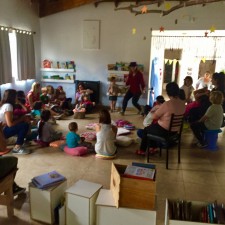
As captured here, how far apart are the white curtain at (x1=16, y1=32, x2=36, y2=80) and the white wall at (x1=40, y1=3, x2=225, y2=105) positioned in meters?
0.72

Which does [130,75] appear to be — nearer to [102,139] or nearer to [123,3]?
[123,3]

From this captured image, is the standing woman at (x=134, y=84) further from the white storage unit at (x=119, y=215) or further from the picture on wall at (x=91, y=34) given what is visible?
the white storage unit at (x=119, y=215)

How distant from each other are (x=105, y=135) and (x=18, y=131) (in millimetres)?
1356

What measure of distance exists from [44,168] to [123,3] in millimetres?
5252

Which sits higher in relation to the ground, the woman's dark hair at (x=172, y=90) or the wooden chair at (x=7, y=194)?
the woman's dark hair at (x=172, y=90)

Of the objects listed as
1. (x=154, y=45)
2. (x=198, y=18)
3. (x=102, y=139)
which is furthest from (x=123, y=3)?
(x=102, y=139)

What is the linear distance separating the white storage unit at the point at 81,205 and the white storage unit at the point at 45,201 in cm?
16

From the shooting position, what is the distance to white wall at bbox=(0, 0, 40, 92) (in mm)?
5658

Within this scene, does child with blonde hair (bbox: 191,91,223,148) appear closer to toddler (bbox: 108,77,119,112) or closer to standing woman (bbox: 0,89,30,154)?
standing woman (bbox: 0,89,30,154)

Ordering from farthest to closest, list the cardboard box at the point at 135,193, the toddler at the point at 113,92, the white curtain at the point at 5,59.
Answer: the toddler at the point at 113,92
the white curtain at the point at 5,59
the cardboard box at the point at 135,193

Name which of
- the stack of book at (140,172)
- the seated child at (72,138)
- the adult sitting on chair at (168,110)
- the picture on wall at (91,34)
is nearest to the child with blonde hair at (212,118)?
the adult sitting on chair at (168,110)

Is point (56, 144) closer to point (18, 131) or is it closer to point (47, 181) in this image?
point (18, 131)

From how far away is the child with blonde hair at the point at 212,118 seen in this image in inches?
163

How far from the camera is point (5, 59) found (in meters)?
5.59
